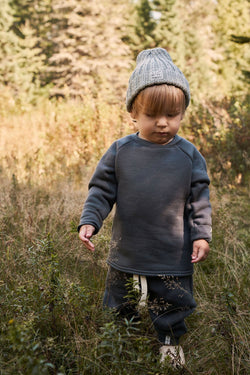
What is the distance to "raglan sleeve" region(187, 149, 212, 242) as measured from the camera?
1980 mm

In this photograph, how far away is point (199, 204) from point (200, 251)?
250 mm

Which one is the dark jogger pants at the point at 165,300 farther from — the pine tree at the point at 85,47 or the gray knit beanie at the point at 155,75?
the pine tree at the point at 85,47

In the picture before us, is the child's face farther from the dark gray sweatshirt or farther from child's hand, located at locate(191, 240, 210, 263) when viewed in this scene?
child's hand, located at locate(191, 240, 210, 263)

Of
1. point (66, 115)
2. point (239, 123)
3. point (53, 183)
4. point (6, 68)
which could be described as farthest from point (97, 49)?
point (53, 183)

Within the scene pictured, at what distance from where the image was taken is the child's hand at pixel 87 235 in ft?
6.19

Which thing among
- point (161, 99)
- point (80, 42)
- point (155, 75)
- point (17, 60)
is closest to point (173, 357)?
point (161, 99)

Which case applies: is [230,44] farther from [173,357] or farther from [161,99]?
[173,357]

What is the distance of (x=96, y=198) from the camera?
2.06m

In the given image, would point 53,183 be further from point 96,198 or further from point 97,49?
point 97,49

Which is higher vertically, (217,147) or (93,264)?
(93,264)

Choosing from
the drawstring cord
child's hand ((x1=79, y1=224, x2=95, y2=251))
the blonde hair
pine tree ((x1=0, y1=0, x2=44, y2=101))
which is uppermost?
the blonde hair

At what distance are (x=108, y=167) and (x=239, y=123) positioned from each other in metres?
4.16

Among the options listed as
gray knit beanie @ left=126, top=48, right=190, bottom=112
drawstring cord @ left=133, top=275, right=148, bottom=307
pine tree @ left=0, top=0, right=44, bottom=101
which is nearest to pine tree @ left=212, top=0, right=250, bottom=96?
pine tree @ left=0, top=0, right=44, bottom=101

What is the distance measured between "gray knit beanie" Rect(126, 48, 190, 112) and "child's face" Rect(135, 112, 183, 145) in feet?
0.43
